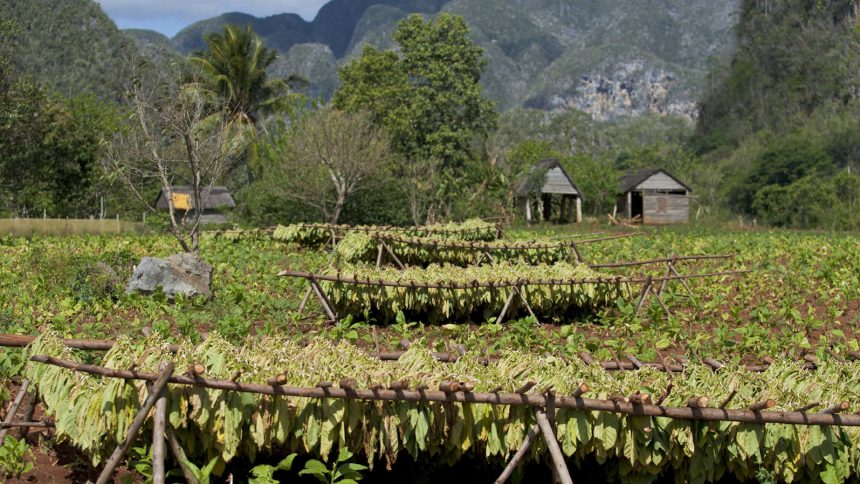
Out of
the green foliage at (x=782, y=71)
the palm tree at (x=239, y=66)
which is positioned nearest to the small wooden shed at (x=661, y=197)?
the palm tree at (x=239, y=66)

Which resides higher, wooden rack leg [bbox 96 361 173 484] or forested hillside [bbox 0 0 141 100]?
forested hillside [bbox 0 0 141 100]

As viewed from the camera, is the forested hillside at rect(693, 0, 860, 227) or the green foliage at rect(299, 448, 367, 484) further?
the forested hillside at rect(693, 0, 860, 227)

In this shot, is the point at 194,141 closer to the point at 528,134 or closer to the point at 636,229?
the point at 636,229

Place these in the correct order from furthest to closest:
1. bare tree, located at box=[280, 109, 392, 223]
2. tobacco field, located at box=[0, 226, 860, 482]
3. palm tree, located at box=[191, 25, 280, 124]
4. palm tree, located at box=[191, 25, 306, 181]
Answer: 1. palm tree, located at box=[191, 25, 280, 124]
2. palm tree, located at box=[191, 25, 306, 181]
3. bare tree, located at box=[280, 109, 392, 223]
4. tobacco field, located at box=[0, 226, 860, 482]

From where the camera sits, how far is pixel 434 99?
123 ft

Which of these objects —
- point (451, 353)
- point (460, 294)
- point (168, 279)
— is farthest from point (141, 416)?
point (168, 279)

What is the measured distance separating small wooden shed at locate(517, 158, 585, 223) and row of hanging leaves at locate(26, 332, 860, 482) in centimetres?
3591

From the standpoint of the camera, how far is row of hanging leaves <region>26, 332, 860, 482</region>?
5668 mm

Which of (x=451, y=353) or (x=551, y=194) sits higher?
(x=551, y=194)

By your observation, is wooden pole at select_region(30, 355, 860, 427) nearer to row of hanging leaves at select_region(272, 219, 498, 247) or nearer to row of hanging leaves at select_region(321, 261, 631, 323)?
row of hanging leaves at select_region(321, 261, 631, 323)

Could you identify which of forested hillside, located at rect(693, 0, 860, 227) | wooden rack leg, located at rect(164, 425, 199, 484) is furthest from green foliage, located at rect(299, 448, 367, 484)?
forested hillside, located at rect(693, 0, 860, 227)

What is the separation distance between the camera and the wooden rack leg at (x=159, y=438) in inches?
203

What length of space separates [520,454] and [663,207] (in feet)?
136

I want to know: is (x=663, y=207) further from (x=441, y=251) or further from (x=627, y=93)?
(x=627, y=93)
